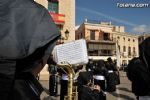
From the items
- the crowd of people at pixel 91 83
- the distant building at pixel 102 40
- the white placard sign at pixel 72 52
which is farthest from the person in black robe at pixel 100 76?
the distant building at pixel 102 40

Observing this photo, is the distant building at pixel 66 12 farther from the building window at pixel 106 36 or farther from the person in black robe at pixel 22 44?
the building window at pixel 106 36

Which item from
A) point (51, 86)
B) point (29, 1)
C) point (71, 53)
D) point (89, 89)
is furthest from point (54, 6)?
point (29, 1)

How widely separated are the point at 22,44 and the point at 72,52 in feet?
9.60

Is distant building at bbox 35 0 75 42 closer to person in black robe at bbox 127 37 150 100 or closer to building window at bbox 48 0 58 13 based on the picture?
building window at bbox 48 0 58 13

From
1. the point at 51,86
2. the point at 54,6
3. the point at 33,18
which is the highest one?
the point at 54,6

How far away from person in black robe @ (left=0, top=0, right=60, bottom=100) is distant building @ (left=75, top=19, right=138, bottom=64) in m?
58.5

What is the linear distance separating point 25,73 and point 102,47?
65.0m

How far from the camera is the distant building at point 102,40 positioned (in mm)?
64062

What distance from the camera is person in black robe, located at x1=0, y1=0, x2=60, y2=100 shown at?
3.79 ft

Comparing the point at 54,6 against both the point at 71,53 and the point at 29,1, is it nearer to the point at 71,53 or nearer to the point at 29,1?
the point at 71,53

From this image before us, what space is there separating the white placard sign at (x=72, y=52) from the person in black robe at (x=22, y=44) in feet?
8.63

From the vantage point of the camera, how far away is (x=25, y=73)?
4.17 feet

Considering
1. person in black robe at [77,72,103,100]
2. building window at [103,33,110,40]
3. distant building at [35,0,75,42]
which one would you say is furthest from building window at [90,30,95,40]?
person in black robe at [77,72,103,100]

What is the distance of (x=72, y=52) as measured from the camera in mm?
4102
